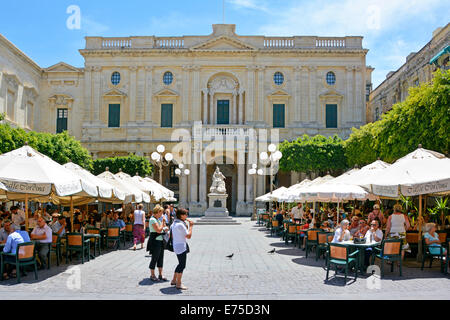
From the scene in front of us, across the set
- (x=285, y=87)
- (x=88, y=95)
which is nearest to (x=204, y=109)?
(x=285, y=87)

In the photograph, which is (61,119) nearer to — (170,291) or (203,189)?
(203,189)

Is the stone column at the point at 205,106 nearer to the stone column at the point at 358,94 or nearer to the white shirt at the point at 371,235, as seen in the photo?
the stone column at the point at 358,94

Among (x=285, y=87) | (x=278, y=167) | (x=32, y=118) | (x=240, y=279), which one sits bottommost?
(x=240, y=279)

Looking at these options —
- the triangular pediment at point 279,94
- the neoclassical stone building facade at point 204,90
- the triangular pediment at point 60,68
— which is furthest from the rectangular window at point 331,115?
the triangular pediment at point 60,68

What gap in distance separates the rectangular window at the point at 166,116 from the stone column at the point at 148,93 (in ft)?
3.97

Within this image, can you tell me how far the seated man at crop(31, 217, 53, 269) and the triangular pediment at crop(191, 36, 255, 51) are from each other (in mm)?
34938

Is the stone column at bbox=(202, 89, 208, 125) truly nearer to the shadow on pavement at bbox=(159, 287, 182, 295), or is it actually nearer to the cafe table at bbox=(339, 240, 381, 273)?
the cafe table at bbox=(339, 240, 381, 273)

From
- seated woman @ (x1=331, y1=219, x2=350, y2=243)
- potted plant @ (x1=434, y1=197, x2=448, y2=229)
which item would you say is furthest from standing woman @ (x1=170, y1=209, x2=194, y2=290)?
potted plant @ (x1=434, y1=197, x2=448, y2=229)

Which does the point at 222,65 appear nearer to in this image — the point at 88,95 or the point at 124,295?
the point at 88,95

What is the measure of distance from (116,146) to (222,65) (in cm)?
1243

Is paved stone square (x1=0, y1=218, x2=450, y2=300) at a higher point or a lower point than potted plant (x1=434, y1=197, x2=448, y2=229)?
lower

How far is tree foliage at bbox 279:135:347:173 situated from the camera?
3659 centimetres

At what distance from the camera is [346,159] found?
37156mm

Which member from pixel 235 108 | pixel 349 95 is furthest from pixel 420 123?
pixel 235 108
